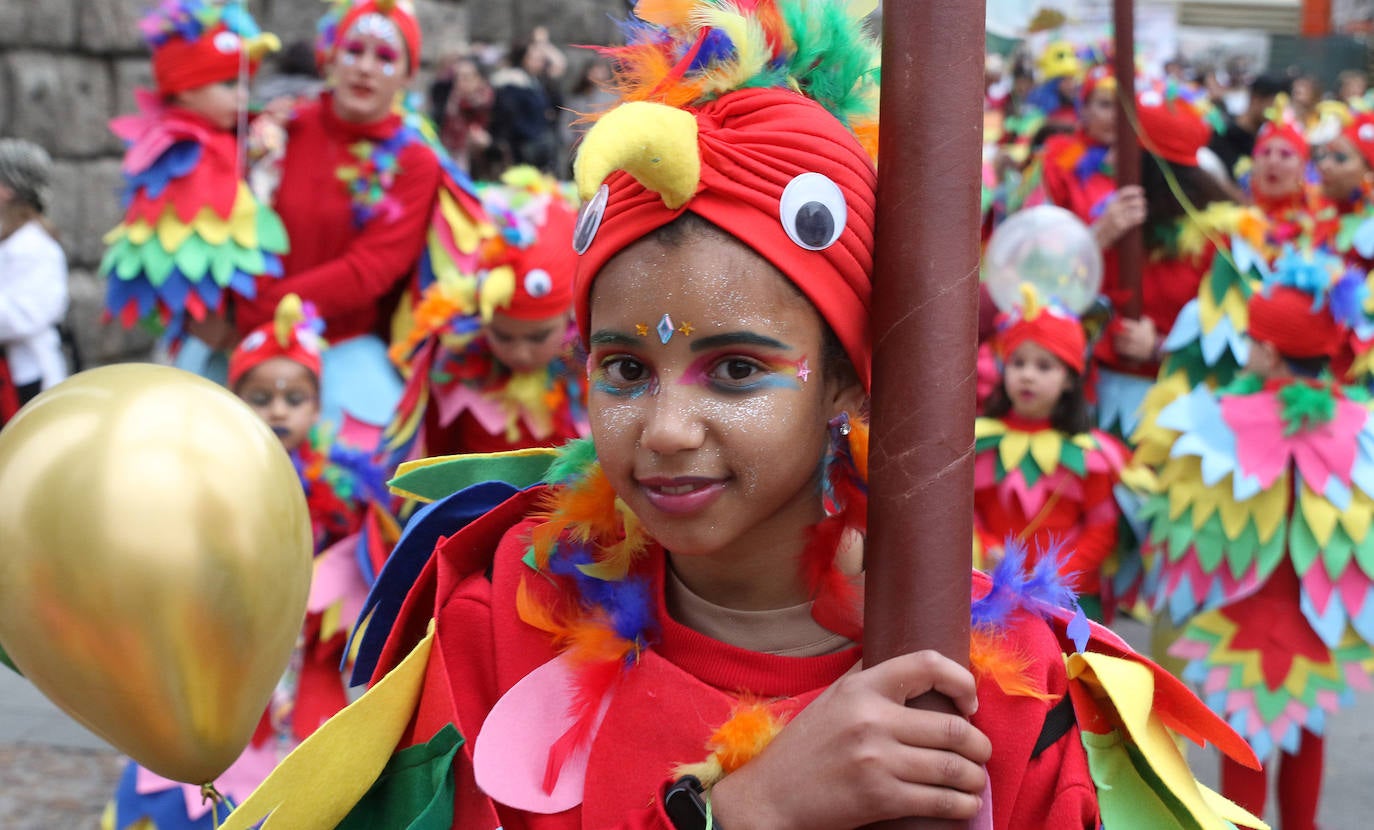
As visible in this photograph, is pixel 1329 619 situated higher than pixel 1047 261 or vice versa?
pixel 1047 261

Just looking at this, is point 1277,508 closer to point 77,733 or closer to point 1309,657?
point 1309,657

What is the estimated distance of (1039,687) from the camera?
1551mm

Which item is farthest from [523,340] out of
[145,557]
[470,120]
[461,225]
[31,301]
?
[470,120]

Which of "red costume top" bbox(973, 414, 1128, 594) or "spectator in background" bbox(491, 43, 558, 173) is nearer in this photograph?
"red costume top" bbox(973, 414, 1128, 594)

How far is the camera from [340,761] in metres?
1.61

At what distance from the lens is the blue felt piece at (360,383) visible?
175 inches

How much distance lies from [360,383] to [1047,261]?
6.97 ft

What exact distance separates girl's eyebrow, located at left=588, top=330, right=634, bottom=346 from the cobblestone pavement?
10.0 ft

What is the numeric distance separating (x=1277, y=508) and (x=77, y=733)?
3555mm

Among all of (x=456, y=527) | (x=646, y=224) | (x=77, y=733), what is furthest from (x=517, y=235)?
(x=646, y=224)

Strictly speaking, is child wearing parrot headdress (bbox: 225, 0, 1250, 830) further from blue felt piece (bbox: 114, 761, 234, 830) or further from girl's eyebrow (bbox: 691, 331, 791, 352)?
blue felt piece (bbox: 114, 761, 234, 830)

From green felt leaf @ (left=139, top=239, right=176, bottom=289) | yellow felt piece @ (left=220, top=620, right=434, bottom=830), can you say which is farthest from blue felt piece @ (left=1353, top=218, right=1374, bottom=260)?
yellow felt piece @ (left=220, top=620, right=434, bottom=830)

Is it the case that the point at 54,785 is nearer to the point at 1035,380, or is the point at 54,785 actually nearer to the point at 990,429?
the point at 990,429

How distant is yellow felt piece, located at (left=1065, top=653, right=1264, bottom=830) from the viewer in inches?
61.1
